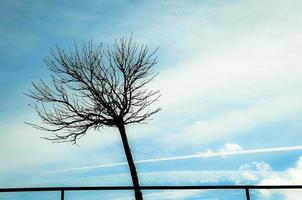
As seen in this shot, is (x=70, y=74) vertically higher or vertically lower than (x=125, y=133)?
higher

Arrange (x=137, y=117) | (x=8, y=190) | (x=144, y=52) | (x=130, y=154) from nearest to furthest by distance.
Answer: (x=8, y=190) → (x=130, y=154) → (x=137, y=117) → (x=144, y=52)

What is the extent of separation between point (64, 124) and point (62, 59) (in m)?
2.63

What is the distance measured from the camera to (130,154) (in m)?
14.1

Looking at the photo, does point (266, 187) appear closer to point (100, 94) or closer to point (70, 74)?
point (100, 94)

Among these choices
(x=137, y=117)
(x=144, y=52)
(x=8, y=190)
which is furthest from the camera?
(x=144, y=52)

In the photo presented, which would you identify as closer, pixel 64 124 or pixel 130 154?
pixel 130 154

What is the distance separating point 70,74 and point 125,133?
3.38 meters

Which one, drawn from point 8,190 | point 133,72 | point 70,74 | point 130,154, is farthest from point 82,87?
point 8,190

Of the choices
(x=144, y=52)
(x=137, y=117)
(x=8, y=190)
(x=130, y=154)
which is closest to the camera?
(x=8, y=190)

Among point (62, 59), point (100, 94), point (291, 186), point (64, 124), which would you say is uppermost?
point (62, 59)

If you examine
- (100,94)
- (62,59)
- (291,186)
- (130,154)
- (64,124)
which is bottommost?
(291,186)

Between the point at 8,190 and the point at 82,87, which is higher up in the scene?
the point at 82,87

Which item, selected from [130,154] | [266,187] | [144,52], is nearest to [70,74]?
[144,52]

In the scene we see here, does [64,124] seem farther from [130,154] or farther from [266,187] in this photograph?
[266,187]
